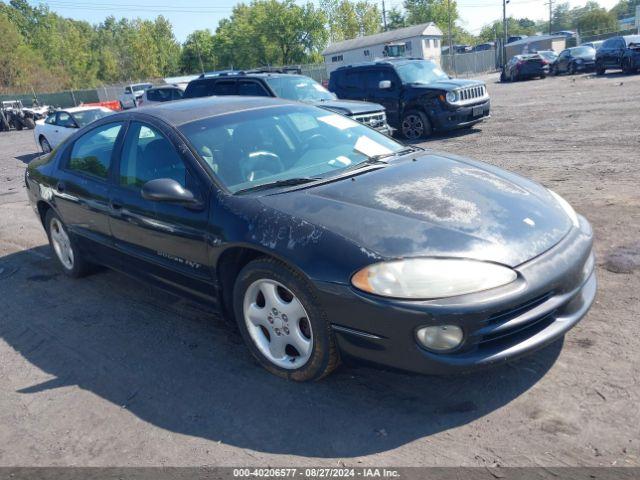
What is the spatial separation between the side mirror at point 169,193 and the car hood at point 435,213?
0.52 m

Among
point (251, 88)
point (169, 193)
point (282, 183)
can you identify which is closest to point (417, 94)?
point (251, 88)

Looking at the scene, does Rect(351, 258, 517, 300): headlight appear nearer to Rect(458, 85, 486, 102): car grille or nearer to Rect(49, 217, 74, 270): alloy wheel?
Rect(49, 217, 74, 270): alloy wheel

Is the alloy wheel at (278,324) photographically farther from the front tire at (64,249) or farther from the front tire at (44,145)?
the front tire at (44,145)

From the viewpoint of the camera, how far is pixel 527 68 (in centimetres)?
2917

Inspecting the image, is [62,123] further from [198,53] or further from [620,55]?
[198,53]

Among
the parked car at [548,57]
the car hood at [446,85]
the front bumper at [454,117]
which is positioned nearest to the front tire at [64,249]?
the front bumper at [454,117]

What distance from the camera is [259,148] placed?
12.6 feet

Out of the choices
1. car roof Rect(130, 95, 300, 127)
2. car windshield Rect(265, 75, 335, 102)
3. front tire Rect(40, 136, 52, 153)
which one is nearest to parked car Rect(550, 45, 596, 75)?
car windshield Rect(265, 75, 335, 102)

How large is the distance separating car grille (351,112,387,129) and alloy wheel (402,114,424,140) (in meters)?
1.90

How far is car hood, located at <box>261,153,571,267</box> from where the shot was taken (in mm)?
2799

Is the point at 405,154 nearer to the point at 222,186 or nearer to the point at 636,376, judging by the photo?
the point at 222,186

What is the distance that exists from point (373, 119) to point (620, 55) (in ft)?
60.2

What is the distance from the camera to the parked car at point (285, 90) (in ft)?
34.9

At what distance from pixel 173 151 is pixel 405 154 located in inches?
66.5
